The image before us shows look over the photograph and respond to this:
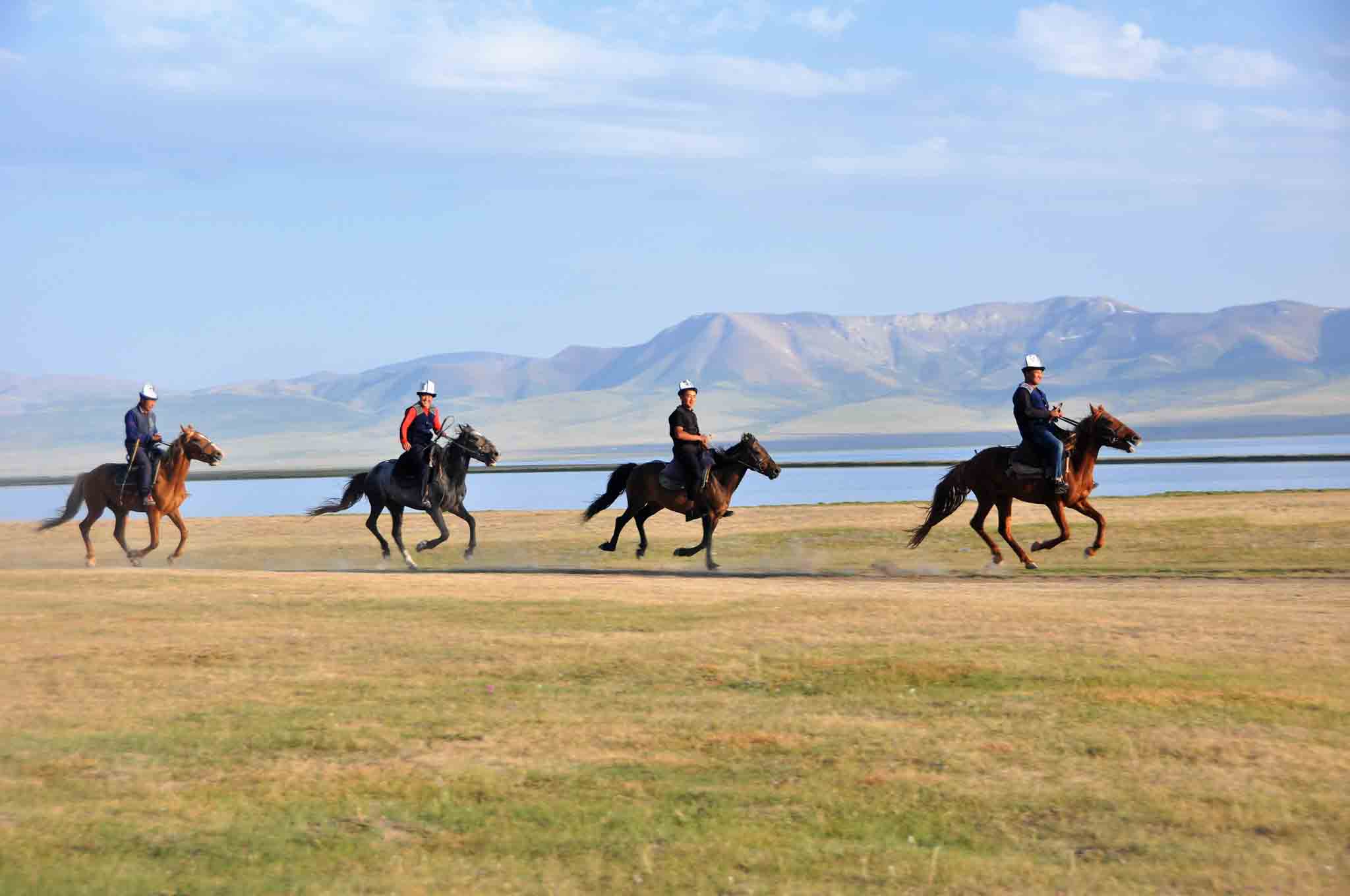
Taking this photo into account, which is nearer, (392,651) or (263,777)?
(263,777)

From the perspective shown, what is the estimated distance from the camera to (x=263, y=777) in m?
9.54

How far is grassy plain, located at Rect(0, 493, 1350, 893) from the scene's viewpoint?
26.1 feet

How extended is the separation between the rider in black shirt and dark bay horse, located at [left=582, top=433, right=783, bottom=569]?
21 centimetres

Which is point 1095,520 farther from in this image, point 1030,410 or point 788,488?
point 788,488

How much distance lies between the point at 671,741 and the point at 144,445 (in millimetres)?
19148

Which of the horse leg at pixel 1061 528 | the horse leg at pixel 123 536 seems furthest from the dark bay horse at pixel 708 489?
the horse leg at pixel 123 536

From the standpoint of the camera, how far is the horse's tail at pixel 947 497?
25781 mm

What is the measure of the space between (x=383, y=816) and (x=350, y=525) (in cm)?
3023

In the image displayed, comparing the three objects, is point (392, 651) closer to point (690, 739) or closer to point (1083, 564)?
point (690, 739)

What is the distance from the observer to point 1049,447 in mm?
24078

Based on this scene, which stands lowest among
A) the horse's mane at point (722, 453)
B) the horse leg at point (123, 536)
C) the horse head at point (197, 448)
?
the horse leg at point (123, 536)

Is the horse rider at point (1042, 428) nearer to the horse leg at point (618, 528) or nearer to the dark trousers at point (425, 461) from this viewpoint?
the horse leg at point (618, 528)

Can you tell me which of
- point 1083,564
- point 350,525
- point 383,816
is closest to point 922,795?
point 383,816

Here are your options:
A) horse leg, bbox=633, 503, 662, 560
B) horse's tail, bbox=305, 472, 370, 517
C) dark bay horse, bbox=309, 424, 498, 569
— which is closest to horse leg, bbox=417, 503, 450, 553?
dark bay horse, bbox=309, 424, 498, 569
